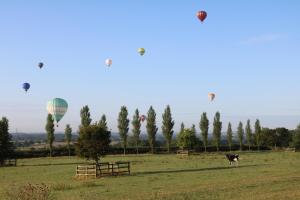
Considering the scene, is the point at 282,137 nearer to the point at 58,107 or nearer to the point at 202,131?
the point at 202,131

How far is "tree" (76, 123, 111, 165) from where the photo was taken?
48.1 m

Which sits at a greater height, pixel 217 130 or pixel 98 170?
pixel 217 130

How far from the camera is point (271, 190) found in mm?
26609

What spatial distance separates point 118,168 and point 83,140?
5679 mm

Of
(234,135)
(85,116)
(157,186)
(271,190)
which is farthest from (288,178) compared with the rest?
(234,135)

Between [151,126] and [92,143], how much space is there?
7446 centimetres

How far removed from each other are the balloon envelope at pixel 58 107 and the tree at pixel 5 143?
1145 cm

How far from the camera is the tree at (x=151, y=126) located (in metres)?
116

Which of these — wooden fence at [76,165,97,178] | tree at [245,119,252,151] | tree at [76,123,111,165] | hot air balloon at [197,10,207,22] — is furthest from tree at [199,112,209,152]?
wooden fence at [76,165,97,178]

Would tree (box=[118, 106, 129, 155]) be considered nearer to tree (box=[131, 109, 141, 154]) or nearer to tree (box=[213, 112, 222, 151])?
tree (box=[131, 109, 141, 154])

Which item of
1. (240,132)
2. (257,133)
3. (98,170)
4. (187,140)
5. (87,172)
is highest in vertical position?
(240,132)

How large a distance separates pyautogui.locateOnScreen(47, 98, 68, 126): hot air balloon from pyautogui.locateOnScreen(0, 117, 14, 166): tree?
1145cm

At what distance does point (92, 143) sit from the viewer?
48.1 meters

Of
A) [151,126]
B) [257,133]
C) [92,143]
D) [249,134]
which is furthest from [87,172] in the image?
[249,134]
